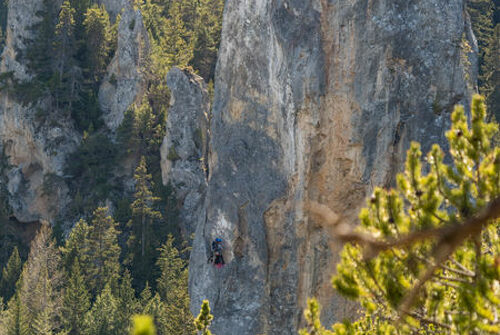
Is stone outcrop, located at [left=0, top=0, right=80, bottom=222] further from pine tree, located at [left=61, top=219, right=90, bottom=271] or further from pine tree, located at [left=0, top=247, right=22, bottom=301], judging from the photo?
pine tree, located at [left=61, top=219, right=90, bottom=271]

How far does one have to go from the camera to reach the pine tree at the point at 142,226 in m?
37.0

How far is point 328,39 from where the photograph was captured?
2064 cm

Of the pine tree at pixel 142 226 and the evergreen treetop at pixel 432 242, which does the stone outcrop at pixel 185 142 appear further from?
the evergreen treetop at pixel 432 242

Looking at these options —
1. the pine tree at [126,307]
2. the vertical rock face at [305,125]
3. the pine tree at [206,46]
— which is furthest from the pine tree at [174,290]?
the pine tree at [206,46]

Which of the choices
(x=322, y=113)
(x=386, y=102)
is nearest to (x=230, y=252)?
(x=322, y=113)

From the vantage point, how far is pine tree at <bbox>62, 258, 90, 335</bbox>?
3081 centimetres

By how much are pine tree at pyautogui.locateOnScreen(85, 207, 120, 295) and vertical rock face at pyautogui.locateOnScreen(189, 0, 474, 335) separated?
1294 centimetres

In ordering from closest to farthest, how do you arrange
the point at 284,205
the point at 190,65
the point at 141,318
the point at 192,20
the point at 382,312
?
the point at 141,318 → the point at 382,312 → the point at 284,205 → the point at 190,65 → the point at 192,20

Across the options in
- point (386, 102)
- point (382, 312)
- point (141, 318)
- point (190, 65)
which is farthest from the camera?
point (190, 65)

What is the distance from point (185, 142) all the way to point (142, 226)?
563 cm

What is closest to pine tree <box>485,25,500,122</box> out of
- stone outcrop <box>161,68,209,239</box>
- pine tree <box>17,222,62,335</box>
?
stone outcrop <box>161,68,209,239</box>

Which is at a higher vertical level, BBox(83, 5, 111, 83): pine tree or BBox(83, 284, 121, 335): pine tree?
BBox(83, 5, 111, 83): pine tree

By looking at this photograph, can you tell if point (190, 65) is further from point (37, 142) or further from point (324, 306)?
point (324, 306)

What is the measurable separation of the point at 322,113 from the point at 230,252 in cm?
539
